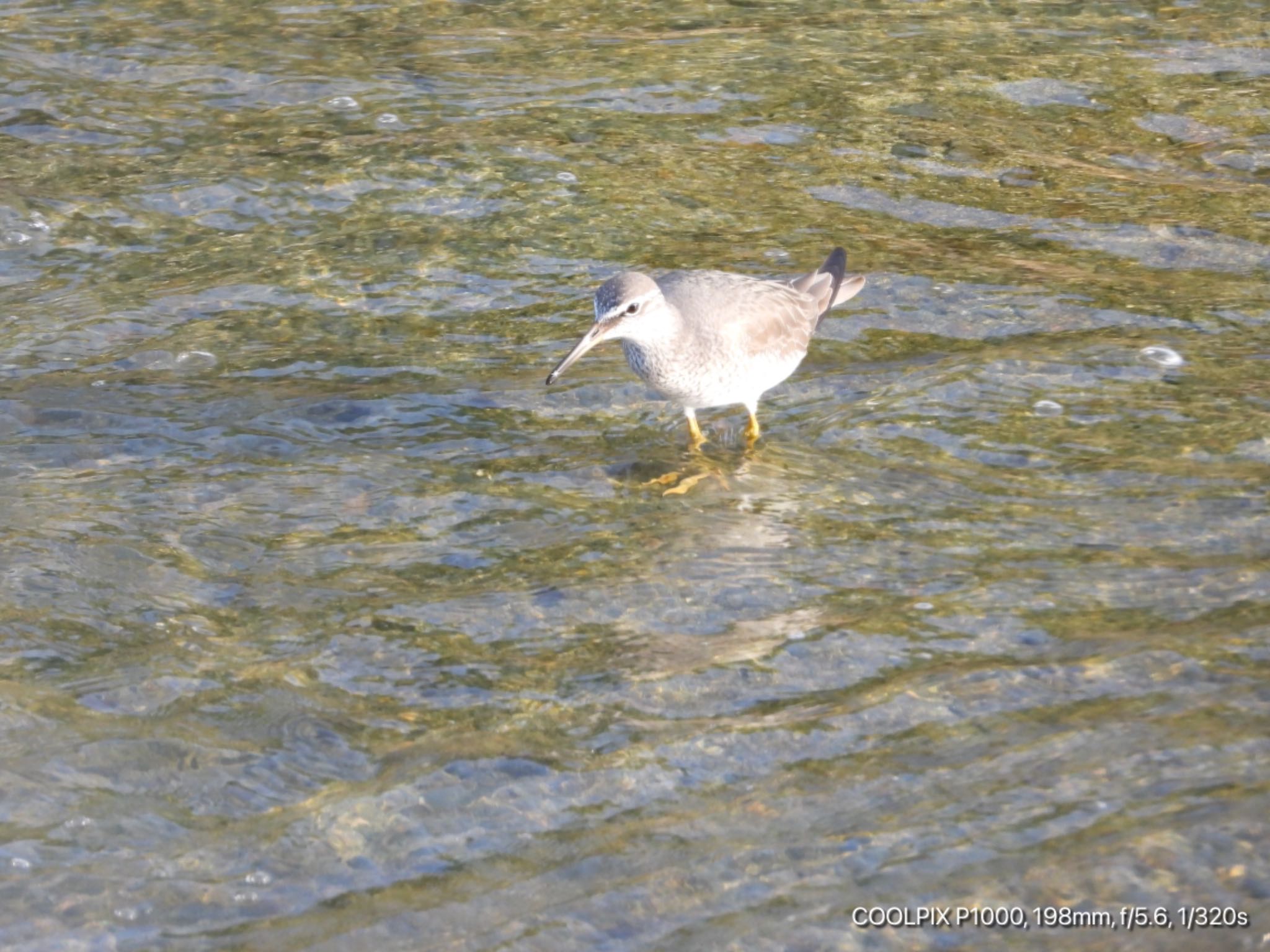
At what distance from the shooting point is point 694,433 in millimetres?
7621

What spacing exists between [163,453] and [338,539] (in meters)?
1.17

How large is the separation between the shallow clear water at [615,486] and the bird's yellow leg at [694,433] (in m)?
0.08

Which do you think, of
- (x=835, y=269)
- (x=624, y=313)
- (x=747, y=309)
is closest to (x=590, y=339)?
(x=624, y=313)

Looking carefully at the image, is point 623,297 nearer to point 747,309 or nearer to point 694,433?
point 747,309

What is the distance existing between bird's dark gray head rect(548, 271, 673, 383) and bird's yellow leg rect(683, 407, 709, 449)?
0.66m

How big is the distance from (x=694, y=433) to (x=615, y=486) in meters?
0.82

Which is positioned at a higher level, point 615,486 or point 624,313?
point 624,313

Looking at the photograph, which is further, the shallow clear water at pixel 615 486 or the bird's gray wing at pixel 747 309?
the bird's gray wing at pixel 747 309

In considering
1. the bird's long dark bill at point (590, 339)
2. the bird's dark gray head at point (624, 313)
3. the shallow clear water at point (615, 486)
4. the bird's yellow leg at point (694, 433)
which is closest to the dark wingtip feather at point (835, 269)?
the shallow clear water at point (615, 486)

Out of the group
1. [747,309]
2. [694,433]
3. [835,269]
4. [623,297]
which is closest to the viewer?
[623,297]

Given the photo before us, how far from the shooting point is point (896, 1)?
38.8 ft

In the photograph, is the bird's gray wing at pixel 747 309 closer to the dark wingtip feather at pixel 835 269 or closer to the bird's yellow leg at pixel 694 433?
the dark wingtip feather at pixel 835 269

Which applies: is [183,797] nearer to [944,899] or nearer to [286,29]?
[944,899]

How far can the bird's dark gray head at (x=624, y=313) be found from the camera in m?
6.86
